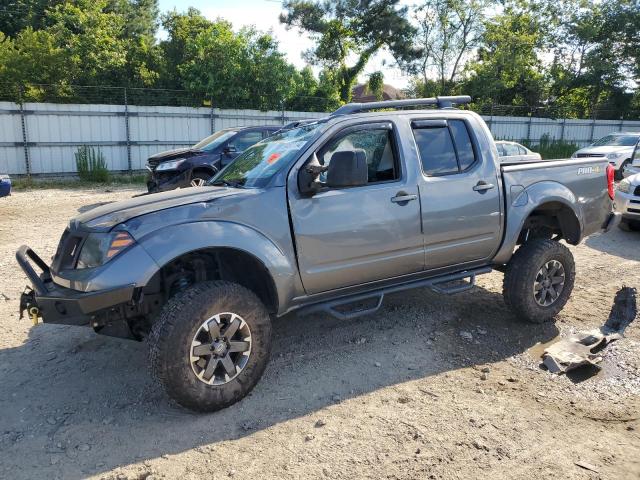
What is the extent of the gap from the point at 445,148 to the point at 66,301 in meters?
3.18

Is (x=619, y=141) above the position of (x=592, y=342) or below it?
above

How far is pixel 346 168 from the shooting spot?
3.74 meters

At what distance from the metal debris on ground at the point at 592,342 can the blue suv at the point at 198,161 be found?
706 centimetres

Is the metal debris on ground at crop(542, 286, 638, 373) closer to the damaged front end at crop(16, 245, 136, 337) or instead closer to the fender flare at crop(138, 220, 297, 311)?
the fender flare at crop(138, 220, 297, 311)

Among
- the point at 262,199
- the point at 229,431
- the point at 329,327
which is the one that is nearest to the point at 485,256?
the point at 329,327

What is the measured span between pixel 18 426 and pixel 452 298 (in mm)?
4140

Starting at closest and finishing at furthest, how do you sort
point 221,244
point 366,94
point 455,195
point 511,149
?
→ point 221,244 → point 455,195 → point 511,149 → point 366,94

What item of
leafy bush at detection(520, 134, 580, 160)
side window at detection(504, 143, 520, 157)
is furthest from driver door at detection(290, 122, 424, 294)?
leafy bush at detection(520, 134, 580, 160)

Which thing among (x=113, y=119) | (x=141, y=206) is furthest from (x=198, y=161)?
(x=113, y=119)

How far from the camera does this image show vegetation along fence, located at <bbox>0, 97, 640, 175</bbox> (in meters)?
15.1

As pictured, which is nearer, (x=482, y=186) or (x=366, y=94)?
(x=482, y=186)

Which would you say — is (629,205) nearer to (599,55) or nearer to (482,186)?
(482,186)

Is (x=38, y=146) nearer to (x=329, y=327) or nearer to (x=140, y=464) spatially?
(x=329, y=327)

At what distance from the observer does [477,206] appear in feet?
14.9
